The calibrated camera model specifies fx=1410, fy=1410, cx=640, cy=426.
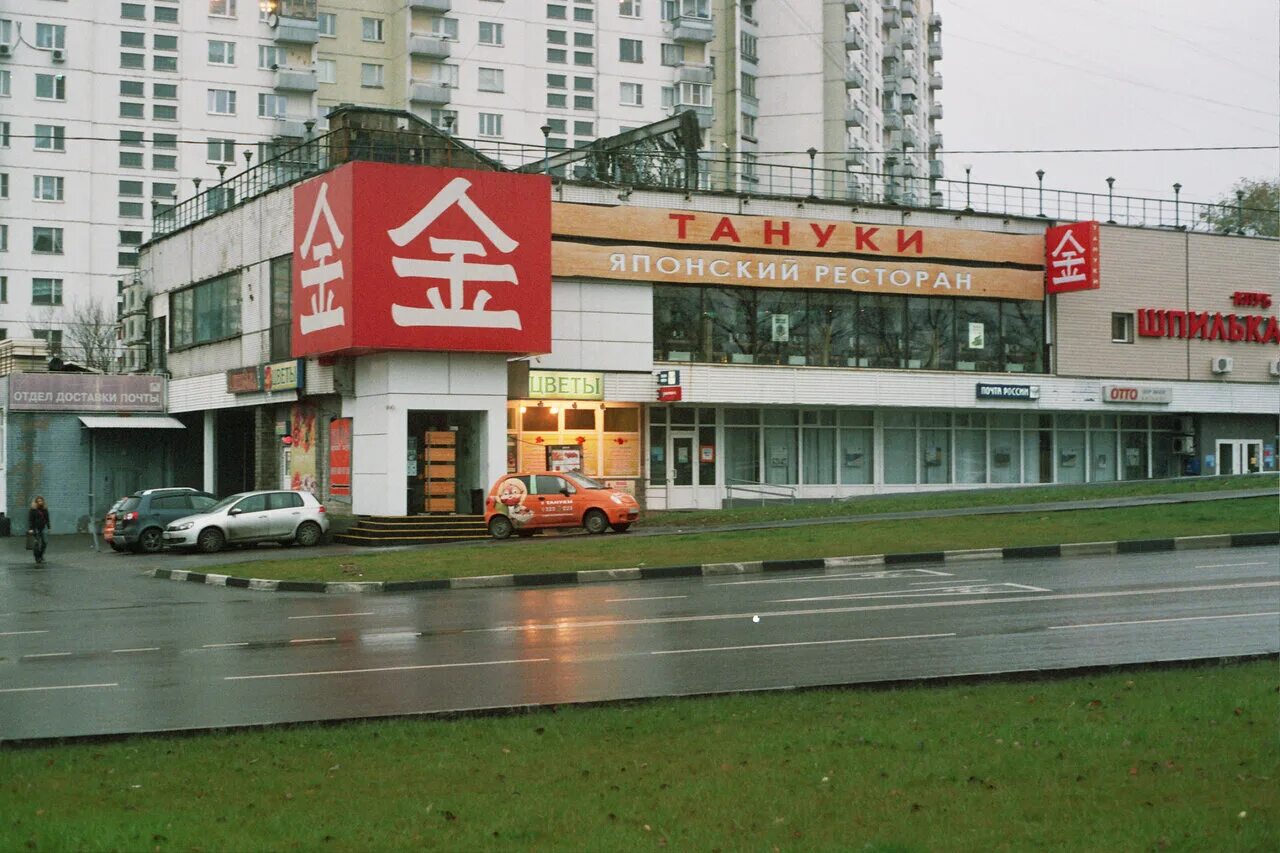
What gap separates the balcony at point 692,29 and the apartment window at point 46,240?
37393mm

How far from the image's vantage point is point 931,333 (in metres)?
45.8

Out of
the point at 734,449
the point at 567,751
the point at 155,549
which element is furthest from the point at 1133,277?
the point at 567,751

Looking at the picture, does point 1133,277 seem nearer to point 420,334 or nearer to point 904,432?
point 904,432

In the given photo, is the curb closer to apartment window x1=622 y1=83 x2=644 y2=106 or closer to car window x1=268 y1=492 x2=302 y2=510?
car window x1=268 y1=492 x2=302 y2=510

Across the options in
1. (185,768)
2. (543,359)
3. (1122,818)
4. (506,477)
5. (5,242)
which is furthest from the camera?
(5,242)

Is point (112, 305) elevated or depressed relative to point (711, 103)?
depressed

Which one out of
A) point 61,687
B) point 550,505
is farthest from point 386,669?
point 550,505

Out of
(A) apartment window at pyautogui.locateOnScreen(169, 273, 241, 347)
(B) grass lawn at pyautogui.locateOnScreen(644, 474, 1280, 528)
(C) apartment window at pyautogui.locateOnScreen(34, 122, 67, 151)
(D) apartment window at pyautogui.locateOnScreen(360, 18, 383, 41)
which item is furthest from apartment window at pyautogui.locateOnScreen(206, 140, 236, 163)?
(B) grass lawn at pyautogui.locateOnScreen(644, 474, 1280, 528)

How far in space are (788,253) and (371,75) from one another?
4658 cm

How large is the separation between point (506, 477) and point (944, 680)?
23803 mm

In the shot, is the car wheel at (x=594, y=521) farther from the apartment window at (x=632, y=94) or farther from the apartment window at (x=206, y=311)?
the apartment window at (x=632, y=94)

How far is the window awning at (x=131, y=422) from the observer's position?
44.7m

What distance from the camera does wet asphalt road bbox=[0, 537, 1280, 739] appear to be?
11.8 meters

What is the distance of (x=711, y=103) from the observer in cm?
8631
